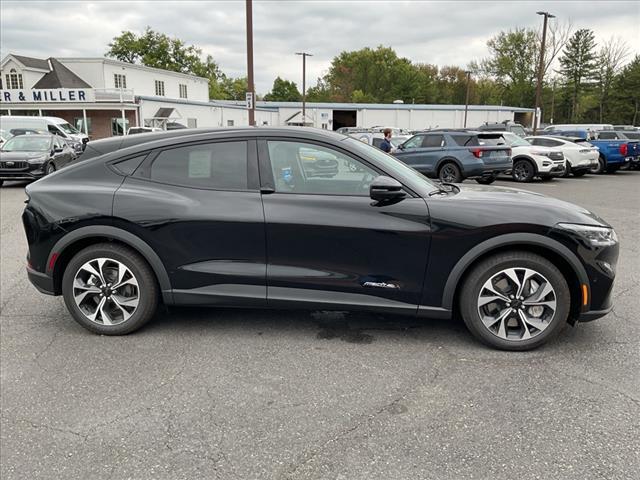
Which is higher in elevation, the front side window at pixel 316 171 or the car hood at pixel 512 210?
the front side window at pixel 316 171

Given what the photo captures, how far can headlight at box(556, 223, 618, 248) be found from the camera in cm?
354

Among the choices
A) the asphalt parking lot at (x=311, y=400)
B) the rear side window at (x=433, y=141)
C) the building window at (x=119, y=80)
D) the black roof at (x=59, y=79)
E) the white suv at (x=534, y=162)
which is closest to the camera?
the asphalt parking lot at (x=311, y=400)

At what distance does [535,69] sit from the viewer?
75.0m

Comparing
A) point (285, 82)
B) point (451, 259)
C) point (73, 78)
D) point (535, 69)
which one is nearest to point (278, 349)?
point (451, 259)

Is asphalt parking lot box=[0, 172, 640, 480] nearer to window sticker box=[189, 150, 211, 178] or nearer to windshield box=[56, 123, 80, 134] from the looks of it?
window sticker box=[189, 150, 211, 178]

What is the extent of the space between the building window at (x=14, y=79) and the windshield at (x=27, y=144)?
3308 cm

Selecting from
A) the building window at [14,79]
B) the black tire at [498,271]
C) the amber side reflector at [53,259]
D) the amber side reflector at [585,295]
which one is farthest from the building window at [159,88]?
the amber side reflector at [585,295]

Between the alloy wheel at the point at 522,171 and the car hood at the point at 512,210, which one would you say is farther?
the alloy wheel at the point at 522,171

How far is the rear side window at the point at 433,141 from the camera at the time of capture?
49.6 feet

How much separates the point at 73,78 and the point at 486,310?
153ft

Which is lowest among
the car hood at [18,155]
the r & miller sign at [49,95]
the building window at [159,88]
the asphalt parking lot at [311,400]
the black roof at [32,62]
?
the asphalt parking lot at [311,400]

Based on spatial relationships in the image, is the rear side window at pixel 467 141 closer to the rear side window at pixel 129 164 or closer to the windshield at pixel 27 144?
the rear side window at pixel 129 164

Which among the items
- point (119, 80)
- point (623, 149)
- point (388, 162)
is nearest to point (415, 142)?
point (623, 149)

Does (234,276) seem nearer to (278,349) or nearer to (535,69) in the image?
(278,349)
